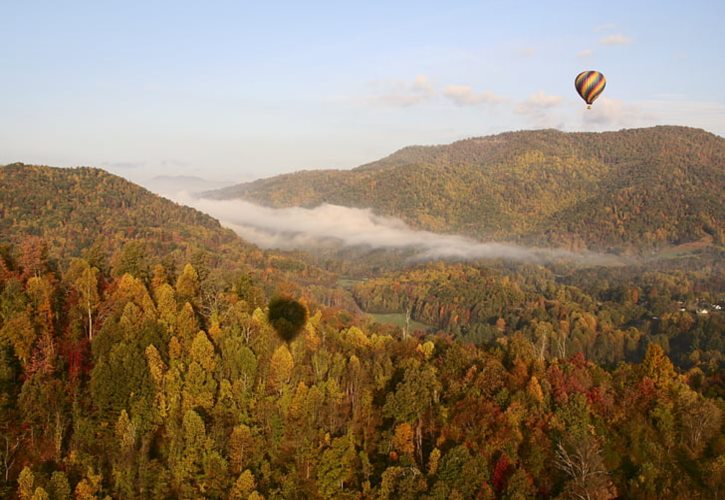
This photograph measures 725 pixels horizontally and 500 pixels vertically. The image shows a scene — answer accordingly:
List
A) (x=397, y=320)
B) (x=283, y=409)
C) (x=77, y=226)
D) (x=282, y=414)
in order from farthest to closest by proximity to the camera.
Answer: (x=397, y=320), (x=77, y=226), (x=283, y=409), (x=282, y=414)

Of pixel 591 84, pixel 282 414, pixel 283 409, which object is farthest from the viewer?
pixel 591 84

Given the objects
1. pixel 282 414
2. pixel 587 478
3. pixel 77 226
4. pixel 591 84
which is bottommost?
pixel 587 478

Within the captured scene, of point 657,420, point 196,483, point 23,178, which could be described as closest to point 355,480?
point 196,483

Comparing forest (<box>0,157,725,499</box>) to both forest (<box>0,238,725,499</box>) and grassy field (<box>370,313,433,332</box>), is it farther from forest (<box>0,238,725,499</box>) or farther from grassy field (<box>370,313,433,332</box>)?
grassy field (<box>370,313,433,332</box>)

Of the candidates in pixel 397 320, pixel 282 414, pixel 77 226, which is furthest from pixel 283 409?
pixel 77 226

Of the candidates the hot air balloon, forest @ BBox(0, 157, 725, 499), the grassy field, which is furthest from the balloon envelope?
the grassy field

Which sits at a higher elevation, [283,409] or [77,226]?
[77,226]

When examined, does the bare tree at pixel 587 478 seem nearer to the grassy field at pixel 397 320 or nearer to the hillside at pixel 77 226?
the hillside at pixel 77 226

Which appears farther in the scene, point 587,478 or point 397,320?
point 397,320

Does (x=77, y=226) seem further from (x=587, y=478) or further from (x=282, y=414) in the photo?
(x=587, y=478)
